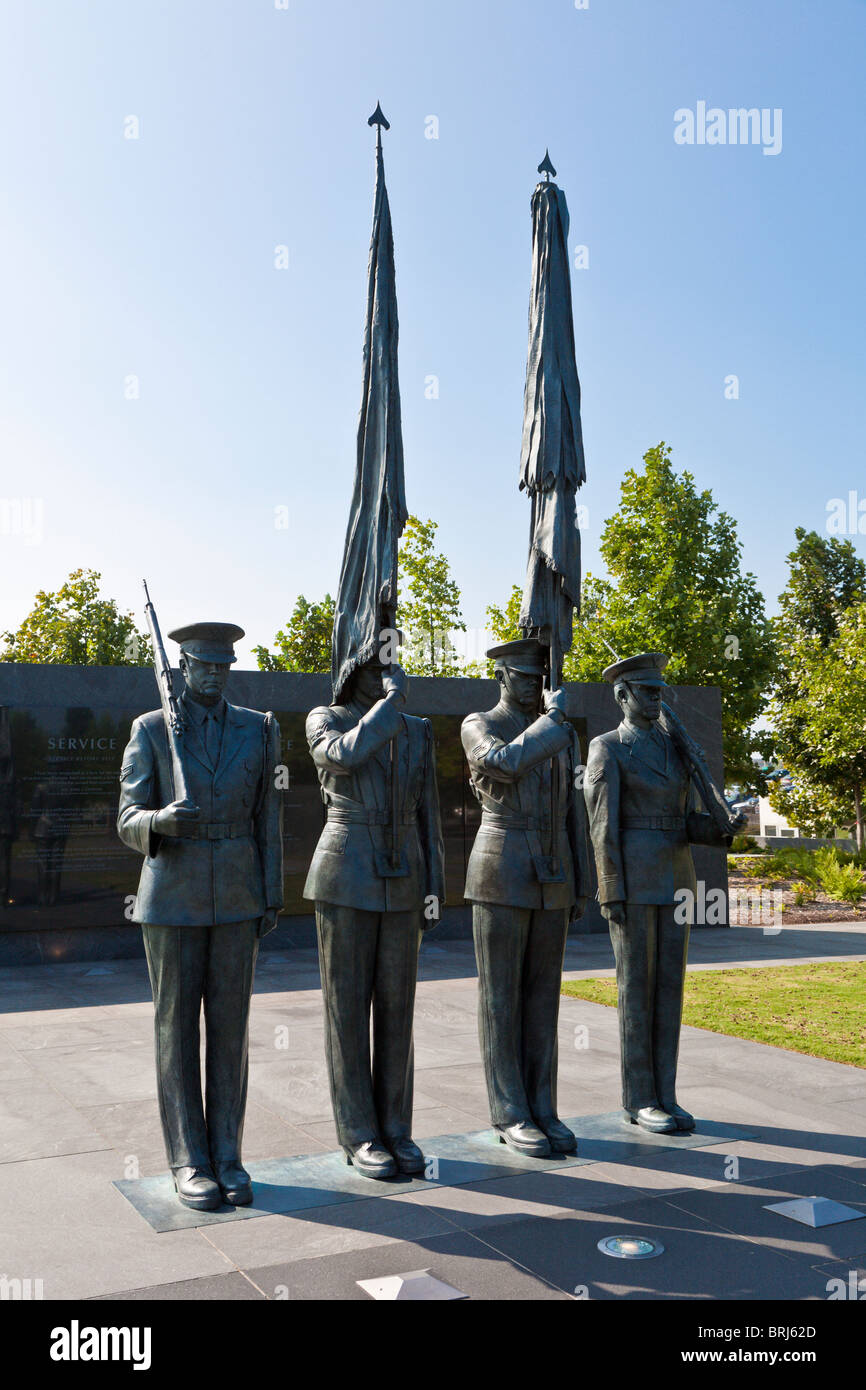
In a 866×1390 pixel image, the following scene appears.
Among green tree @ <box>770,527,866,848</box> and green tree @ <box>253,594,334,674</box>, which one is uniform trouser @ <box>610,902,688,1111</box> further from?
green tree @ <box>253,594,334,674</box>

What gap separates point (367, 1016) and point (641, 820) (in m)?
1.75

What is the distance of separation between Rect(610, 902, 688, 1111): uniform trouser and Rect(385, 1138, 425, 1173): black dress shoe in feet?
4.23

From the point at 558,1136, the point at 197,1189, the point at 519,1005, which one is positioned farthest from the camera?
the point at 519,1005

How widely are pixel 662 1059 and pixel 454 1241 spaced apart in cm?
189

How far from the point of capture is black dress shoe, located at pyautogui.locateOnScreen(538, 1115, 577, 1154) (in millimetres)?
5508

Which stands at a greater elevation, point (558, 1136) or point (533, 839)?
point (533, 839)

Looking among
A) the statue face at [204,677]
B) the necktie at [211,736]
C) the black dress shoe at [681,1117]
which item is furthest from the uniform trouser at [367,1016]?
→ the black dress shoe at [681,1117]

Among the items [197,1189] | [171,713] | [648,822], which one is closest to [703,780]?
[648,822]

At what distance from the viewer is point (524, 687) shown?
580 centimetres

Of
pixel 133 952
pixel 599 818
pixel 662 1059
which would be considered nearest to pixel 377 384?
pixel 599 818

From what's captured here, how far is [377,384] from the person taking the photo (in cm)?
564

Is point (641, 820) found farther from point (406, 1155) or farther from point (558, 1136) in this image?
point (406, 1155)
